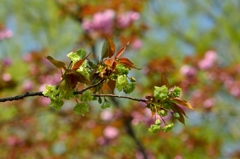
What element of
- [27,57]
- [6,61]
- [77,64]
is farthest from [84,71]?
[27,57]

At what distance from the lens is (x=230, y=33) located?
25.7 ft

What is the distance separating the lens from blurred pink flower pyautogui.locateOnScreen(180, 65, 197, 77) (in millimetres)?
3965

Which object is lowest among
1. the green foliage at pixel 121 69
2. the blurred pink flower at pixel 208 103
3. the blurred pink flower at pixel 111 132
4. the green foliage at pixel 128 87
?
the green foliage at pixel 128 87

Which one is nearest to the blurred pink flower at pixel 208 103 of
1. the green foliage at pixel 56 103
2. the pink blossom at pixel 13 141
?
the pink blossom at pixel 13 141

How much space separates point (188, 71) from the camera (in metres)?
4.02

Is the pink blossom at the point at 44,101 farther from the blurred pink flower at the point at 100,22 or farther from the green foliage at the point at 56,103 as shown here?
the green foliage at the point at 56,103

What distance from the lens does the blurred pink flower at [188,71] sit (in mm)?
3965

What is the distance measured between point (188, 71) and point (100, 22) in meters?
0.90

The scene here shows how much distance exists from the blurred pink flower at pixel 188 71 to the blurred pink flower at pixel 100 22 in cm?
74

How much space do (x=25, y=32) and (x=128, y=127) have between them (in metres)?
7.24

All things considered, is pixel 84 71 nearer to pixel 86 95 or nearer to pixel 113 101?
pixel 86 95

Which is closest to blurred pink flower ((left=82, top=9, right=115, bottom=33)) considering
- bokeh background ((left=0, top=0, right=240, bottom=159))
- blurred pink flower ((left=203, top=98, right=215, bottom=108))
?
bokeh background ((left=0, top=0, right=240, bottom=159))

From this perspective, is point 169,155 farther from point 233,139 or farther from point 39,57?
point 233,139

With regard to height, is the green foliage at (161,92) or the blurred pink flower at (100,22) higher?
the blurred pink flower at (100,22)
